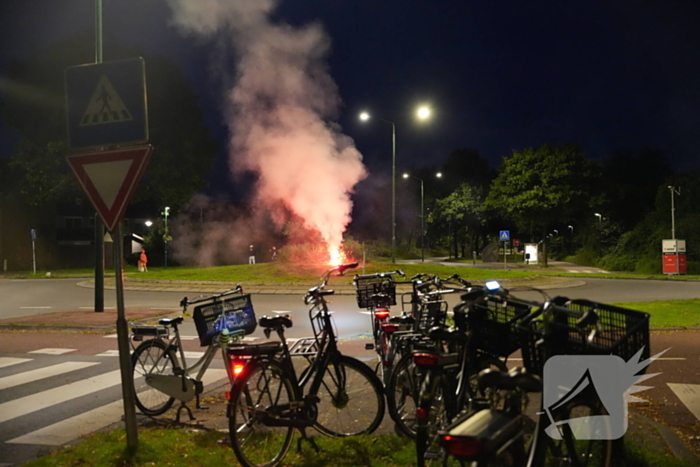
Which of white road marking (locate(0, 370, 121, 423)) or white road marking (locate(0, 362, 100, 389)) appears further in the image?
white road marking (locate(0, 362, 100, 389))

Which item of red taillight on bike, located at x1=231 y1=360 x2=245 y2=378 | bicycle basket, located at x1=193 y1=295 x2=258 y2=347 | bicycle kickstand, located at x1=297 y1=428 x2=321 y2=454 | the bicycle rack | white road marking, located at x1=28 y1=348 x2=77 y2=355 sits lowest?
white road marking, located at x1=28 y1=348 x2=77 y2=355

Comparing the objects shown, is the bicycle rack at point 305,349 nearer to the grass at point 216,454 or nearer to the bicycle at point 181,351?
the bicycle at point 181,351

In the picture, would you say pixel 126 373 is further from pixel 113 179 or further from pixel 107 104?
pixel 107 104

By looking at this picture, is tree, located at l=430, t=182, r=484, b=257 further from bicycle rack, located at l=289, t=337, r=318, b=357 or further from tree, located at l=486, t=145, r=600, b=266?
bicycle rack, located at l=289, t=337, r=318, b=357

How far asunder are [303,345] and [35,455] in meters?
2.35

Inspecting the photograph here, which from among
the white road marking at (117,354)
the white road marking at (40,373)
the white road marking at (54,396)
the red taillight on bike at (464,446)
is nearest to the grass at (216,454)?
the white road marking at (54,396)

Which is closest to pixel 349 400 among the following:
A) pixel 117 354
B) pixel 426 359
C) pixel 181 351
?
pixel 426 359

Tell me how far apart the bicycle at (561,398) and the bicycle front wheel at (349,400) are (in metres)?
1.65

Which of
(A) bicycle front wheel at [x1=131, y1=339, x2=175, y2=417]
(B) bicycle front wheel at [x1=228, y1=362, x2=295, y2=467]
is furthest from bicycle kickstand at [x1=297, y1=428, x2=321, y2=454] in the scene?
(A) bicycle front wheel at [x1=131, y1=339, x2=175, y2=417]

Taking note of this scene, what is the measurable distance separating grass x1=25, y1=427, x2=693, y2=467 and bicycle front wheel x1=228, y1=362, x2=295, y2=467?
13 cm

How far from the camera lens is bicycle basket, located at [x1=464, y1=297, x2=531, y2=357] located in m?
4.43

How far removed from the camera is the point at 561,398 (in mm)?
3531

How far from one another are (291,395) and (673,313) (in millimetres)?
12103

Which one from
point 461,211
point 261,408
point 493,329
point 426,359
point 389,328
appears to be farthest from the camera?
point 461,211
